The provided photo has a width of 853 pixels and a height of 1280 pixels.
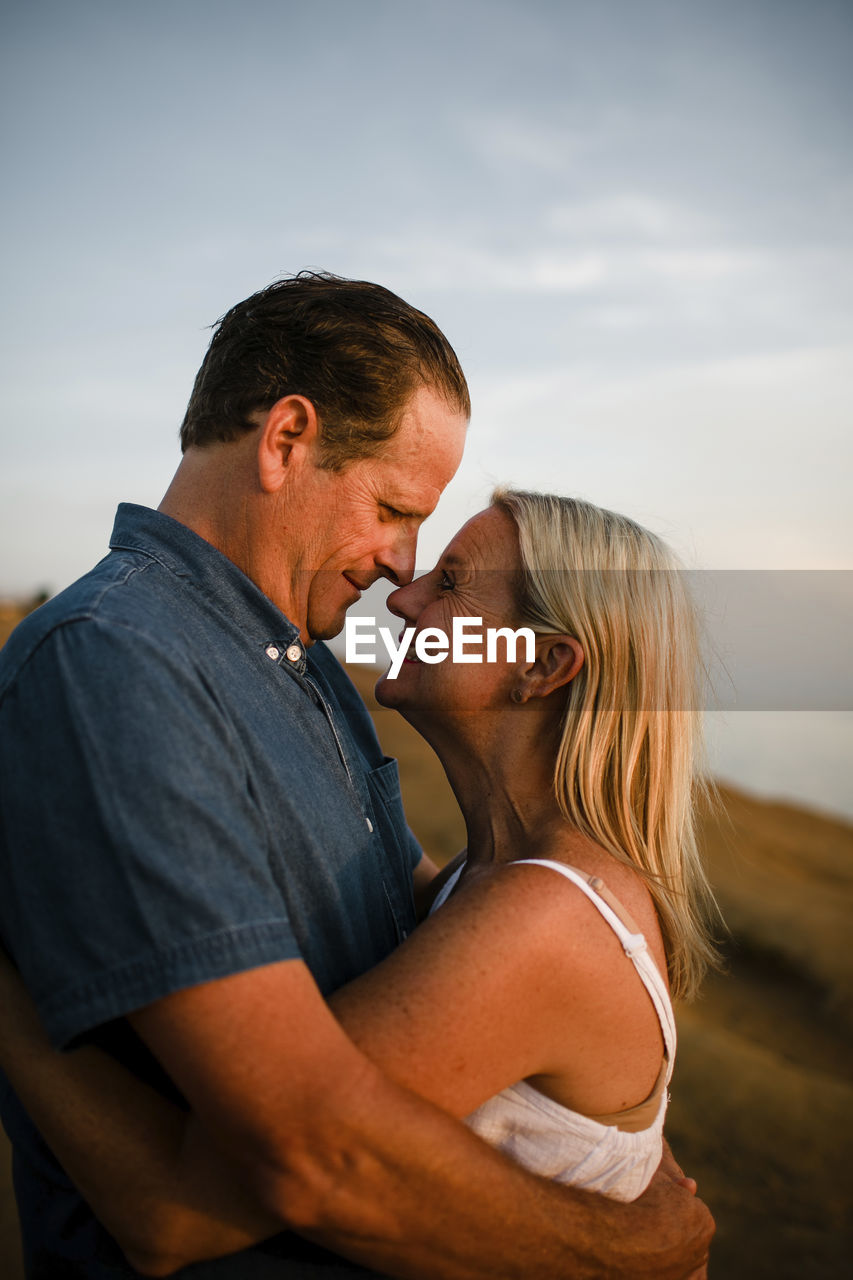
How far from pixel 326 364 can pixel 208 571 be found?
2.13 feet

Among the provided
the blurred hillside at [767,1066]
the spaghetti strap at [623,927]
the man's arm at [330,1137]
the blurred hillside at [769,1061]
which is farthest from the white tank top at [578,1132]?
the blurred hillside at [769,1061]

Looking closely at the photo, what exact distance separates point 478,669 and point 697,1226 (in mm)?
1396

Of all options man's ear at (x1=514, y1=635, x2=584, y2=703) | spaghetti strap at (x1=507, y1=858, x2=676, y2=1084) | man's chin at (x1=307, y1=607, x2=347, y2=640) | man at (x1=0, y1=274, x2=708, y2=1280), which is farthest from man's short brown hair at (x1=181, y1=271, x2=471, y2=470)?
spaghetti strap at (x1=507, y1=858, x2=676, y2=1084)

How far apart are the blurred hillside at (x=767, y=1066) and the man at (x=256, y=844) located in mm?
1103

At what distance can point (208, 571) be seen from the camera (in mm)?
2105

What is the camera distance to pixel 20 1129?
1921 millimetres

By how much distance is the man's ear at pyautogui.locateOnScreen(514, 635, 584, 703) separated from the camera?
2486 mm

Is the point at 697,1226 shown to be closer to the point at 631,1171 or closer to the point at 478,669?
the point at 631,1171

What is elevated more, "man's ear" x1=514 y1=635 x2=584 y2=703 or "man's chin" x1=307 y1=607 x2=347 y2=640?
"man's chin" x1=307 y1=607 x2=347 y2=640

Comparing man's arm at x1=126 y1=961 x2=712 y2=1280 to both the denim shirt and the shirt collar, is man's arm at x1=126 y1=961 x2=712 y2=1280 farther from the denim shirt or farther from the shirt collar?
the shirt collar

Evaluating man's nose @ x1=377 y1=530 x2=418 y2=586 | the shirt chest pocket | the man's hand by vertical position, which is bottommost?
the man's hand

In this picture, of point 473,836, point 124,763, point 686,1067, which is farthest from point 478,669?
point 686,1067

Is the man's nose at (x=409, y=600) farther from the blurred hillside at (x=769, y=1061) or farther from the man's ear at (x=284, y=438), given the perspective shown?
the blurred hillside at (x=769, y=1061)

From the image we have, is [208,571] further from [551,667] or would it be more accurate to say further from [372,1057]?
[372,1057]
